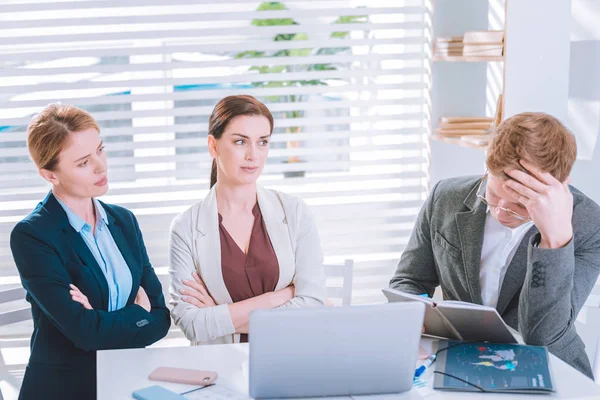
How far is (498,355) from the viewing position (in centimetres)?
183

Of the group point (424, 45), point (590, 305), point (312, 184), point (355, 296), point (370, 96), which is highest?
point (424, 45)

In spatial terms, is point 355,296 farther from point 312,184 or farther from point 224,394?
point 224,394

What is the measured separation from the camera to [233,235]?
2369 millimetres

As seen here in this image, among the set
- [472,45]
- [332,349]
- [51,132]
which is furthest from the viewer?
[472,45]

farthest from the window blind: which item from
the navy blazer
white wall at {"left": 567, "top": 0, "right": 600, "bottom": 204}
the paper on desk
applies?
the paper on desk

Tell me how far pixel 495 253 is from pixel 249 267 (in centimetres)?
74

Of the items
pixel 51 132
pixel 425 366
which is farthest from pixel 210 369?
pixel 51 132

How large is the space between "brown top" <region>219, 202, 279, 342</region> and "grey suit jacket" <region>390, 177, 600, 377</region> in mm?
390

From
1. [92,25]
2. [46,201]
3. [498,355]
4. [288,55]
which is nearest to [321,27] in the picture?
[288,55]

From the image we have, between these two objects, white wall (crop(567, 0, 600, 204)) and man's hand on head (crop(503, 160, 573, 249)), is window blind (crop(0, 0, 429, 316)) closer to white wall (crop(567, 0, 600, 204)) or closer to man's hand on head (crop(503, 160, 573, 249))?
white wall (crop(567, 0, 600, 204))

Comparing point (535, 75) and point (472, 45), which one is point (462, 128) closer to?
point (472, 45)

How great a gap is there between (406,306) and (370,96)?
2.06 meters

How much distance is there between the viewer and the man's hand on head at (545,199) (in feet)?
6.22

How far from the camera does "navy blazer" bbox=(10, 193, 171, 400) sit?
206cm
